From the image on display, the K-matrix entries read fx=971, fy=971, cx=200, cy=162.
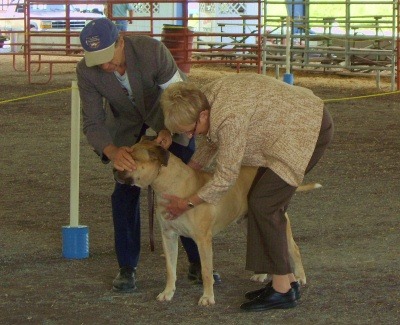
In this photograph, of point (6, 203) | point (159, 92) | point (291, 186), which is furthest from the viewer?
point (6, 203)

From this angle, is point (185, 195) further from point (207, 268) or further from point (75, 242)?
point (75, 242)

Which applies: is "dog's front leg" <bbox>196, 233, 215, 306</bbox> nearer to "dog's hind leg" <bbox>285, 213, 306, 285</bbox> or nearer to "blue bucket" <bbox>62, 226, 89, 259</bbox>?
"dog's hind leg" <bbox>285, 213, 306, 285</bbox>

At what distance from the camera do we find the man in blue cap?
17.0 feet

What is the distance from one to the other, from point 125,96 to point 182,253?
149cm

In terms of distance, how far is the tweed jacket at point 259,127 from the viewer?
4.86 m

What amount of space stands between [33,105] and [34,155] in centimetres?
541

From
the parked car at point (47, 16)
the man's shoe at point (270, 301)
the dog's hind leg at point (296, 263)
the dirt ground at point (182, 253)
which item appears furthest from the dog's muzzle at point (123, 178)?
the parked car at point (47, 16)

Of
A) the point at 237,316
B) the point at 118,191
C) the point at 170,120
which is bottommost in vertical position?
the point at 237,316

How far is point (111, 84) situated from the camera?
17.8 ft

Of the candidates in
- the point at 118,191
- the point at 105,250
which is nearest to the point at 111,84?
the point at 118,191

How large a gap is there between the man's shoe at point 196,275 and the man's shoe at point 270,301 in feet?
1.84

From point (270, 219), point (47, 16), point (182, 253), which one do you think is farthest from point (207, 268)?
point (47, 16)

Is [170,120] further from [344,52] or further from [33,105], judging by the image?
[344,52]

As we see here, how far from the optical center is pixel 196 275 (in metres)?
5.80
